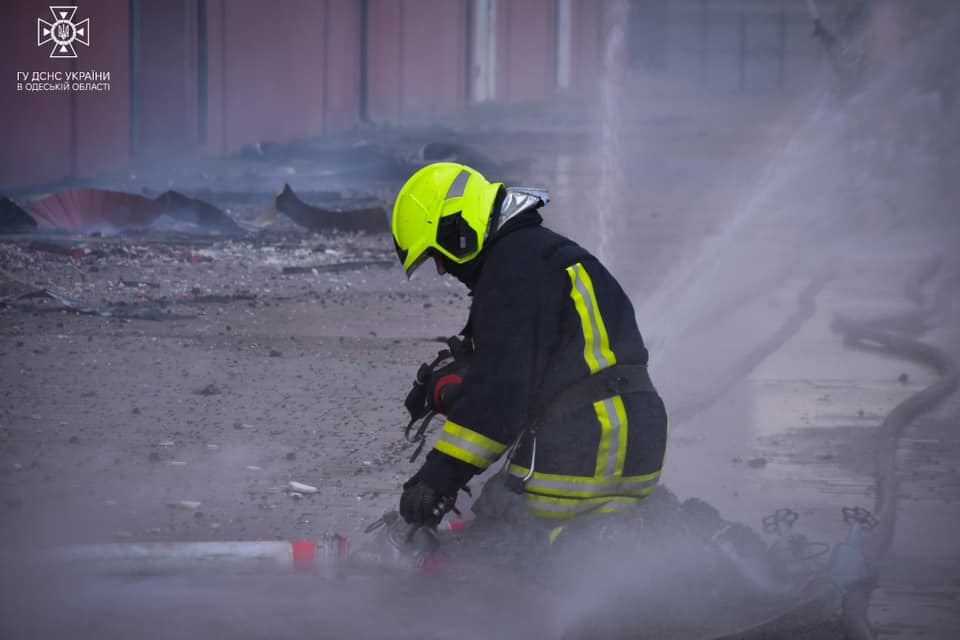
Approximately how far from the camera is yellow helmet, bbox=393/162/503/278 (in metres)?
3.09

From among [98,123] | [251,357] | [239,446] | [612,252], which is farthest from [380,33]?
[239,446]

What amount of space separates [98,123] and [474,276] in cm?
1263

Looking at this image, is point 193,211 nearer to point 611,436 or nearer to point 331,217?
point 331,217

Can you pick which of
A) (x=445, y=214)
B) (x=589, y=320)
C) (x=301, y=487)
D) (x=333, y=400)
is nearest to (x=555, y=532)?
(x=589, y=320)

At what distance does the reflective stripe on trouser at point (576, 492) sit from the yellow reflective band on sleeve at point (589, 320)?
30 cm

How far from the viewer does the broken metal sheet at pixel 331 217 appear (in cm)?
1245

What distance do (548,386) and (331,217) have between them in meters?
9.71

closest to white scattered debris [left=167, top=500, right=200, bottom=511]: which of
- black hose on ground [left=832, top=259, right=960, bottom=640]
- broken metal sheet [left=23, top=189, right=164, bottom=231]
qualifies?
black hose on ground [left=832, top=259, right=960, bottom=640]

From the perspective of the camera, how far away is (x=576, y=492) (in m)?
3.19

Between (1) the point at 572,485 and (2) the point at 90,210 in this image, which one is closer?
(1) the point at 572,485

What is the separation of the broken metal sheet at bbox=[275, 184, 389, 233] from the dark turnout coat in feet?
30.3

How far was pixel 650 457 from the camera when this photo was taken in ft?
10.6

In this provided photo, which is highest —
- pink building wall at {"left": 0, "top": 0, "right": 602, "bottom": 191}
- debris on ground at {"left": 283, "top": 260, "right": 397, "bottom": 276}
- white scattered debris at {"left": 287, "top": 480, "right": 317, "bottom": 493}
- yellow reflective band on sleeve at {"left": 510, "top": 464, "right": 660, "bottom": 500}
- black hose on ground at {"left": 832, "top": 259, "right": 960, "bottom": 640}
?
pink building wall at {"left": 0, "top": 0, "right": 602, "bottom": 191}

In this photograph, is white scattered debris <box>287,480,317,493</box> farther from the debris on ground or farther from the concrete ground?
the debris on ground
